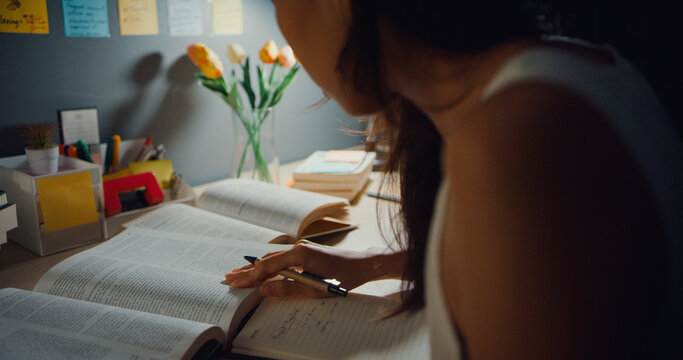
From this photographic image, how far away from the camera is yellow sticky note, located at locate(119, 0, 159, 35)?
3.73 feet

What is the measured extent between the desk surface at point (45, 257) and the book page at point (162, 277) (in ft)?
0.41

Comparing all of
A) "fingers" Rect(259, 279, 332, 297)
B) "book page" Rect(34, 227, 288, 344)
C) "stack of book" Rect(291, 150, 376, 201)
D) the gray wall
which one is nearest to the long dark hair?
"fingers" Rect(259, 279, 332, 297)

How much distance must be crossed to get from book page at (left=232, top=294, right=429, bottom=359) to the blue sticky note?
2.55 feet

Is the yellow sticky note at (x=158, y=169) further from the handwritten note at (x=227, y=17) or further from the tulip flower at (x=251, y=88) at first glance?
the handwritten note at (x=227, y=17)

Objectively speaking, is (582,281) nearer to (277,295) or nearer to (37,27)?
(277,295)

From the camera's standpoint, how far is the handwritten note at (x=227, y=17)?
52.6 inches

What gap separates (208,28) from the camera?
4.35ft

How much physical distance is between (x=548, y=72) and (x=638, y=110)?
9 centimetres

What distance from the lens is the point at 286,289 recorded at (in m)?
0.68

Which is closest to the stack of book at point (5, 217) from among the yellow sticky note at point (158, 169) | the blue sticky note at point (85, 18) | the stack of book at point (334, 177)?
the yellow sticky note at point (158, 169)

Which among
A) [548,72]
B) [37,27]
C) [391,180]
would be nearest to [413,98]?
[548,72]

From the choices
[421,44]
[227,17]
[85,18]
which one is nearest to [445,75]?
[421,44]

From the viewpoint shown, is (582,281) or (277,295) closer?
(582,281)

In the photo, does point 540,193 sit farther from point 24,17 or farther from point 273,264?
point 24,17
